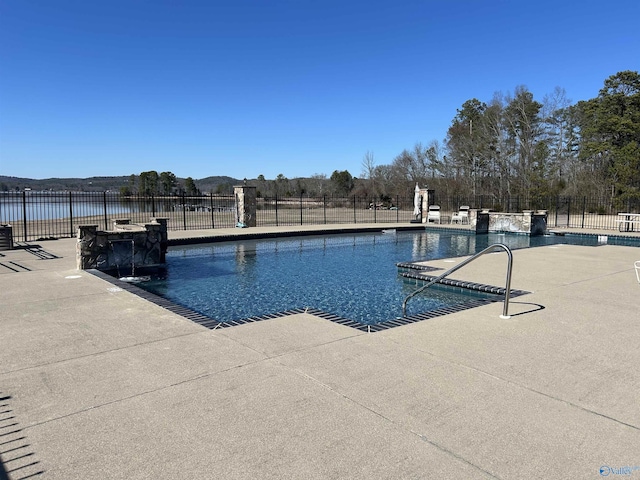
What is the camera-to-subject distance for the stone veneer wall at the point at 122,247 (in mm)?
8257

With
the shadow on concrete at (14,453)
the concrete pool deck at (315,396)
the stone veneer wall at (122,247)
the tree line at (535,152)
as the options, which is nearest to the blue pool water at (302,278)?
the stone veneer wall at (122,247)

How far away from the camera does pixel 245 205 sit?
1806 centimetres

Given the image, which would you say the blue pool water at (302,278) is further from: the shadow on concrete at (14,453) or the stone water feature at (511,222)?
the shadow on concrete at (14,453)

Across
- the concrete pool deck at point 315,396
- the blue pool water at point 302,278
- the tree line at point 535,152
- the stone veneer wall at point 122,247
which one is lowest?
the blue pool water at point 302,278

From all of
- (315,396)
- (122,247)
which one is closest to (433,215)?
(122,247)

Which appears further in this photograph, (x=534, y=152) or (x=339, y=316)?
(x=534, y=152)

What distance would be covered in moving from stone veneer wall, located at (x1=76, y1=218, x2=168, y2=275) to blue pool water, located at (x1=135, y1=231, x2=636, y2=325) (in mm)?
578

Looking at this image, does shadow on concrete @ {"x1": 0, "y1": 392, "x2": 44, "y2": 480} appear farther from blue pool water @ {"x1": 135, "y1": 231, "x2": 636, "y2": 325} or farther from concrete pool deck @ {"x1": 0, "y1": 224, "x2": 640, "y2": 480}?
blue pool water @ {"x1": 135, "y1": 231, "x2": 636, "y2": 325}

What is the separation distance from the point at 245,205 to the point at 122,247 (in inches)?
367

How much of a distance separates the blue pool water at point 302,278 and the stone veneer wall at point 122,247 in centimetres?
58

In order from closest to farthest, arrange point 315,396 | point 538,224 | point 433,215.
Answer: point 315,396, point 538,224, point 433,215

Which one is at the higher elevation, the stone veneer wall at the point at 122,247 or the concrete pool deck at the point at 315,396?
the stone veneer wall at the point at 122,247

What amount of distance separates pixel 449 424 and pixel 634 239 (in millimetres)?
16230

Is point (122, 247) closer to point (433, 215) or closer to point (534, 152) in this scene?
point (433, 215)
